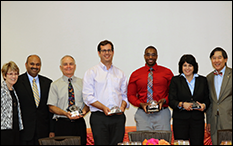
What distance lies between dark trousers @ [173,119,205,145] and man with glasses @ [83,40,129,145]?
2.41 feet

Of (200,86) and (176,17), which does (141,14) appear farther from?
(200,86)

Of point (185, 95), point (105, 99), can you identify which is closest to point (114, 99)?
point (105, 99)

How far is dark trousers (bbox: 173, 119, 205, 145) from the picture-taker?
3.32 meters

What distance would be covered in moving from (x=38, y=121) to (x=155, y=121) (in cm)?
159

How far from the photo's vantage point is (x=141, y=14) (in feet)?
17.0

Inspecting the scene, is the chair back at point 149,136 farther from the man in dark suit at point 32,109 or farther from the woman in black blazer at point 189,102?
the man in dark suit at point 32,109

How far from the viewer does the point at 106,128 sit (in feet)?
11.1

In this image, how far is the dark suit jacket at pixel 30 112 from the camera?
Result: 3441 millimetres

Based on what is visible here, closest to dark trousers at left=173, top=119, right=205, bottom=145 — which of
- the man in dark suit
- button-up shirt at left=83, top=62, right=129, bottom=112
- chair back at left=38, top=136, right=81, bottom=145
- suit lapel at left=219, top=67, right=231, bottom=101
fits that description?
suit lapel at left=219, top=67, right=231, bottom=101

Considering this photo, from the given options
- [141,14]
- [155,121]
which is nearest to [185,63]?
[155,121]

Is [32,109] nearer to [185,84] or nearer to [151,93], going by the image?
[151,93]

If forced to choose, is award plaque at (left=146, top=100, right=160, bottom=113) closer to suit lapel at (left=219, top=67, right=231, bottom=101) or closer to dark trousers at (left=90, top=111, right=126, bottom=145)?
dark trousers at (left=90, top=111, right=126, bottom=145)

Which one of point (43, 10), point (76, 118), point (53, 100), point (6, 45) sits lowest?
point (76, 118)

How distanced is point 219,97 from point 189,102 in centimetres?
42
